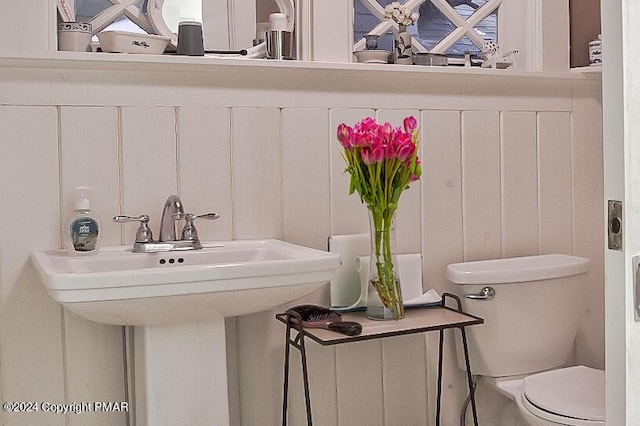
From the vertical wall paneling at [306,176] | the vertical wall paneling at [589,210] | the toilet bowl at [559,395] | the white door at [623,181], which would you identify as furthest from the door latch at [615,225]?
the vertical wall paneling at [589,210]

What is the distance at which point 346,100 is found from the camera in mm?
2232

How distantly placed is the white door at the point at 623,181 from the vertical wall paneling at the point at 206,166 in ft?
4.91

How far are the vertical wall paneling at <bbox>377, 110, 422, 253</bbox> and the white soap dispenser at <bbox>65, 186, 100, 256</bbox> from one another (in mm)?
913

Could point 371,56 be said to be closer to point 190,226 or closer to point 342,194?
point 342,194

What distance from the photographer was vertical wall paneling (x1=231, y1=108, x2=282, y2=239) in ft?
6.91

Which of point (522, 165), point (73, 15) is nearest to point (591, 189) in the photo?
point (522, 165)

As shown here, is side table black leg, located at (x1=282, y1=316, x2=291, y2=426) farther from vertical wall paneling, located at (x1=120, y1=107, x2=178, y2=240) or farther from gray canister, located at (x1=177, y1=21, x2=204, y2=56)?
gray canister, located at (x1=177, y1=21, x2=204, y2=56)

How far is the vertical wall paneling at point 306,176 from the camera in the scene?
216 cm

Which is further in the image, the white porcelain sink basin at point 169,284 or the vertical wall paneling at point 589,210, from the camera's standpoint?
the vertical wall paneling at point 589,210

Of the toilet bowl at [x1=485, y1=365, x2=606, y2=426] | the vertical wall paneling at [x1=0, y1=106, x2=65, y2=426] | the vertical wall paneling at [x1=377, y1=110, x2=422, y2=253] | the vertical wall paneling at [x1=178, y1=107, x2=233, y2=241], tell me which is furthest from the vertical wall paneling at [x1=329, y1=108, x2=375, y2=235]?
the vertical wall paneling at [x1=0, y1=106, x2=65, y2=426]

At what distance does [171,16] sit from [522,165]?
4.06 feet

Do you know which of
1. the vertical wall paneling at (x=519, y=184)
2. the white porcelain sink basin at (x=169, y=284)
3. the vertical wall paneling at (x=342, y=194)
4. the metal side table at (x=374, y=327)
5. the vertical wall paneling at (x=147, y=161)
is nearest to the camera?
the white porcelain sink basin at (x=169, y=284)

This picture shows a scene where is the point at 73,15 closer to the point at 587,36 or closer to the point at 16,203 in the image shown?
the point at 16,203

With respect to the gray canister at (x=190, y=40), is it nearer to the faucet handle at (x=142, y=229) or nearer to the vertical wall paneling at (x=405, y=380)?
the faucet handle at (x=142, y=229)
